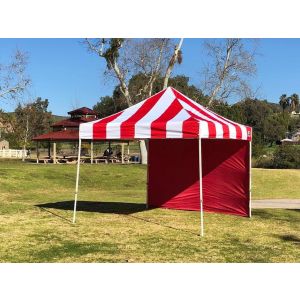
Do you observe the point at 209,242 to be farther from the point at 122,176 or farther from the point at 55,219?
the point at 122,176

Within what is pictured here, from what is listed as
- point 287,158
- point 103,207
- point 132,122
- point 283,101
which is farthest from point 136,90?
point 283,101

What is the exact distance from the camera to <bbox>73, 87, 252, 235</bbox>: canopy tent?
8633mm

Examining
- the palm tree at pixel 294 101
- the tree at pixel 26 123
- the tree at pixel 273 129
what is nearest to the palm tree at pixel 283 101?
the palm tree at pixel 294 101

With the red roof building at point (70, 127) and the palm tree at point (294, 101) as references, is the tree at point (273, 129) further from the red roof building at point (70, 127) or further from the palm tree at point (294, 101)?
the palm tree at point (294, 101)

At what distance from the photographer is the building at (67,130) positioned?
33209 mm

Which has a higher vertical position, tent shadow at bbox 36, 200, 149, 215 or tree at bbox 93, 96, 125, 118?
tree at bbox 93, 96, 125, 118

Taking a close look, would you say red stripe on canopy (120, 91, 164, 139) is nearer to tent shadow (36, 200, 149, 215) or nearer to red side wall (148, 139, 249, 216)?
red side wall (148, 139, 249, 216)

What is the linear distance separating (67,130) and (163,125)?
28.3 metres

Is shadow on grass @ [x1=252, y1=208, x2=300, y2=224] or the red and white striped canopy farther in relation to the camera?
shadow on grass @ [x1=252, y1=208, x2=300, y2=224]

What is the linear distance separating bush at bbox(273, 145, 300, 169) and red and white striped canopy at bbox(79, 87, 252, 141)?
2436 cm

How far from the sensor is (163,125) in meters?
8.54

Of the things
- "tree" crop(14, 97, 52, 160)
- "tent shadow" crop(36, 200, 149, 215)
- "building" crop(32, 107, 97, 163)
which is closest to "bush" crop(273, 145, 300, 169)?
"building" crop(32, 107, 97, 163)

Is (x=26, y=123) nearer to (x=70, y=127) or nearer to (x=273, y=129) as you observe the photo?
(x=70, y=127)

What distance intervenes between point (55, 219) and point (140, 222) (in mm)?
1783
